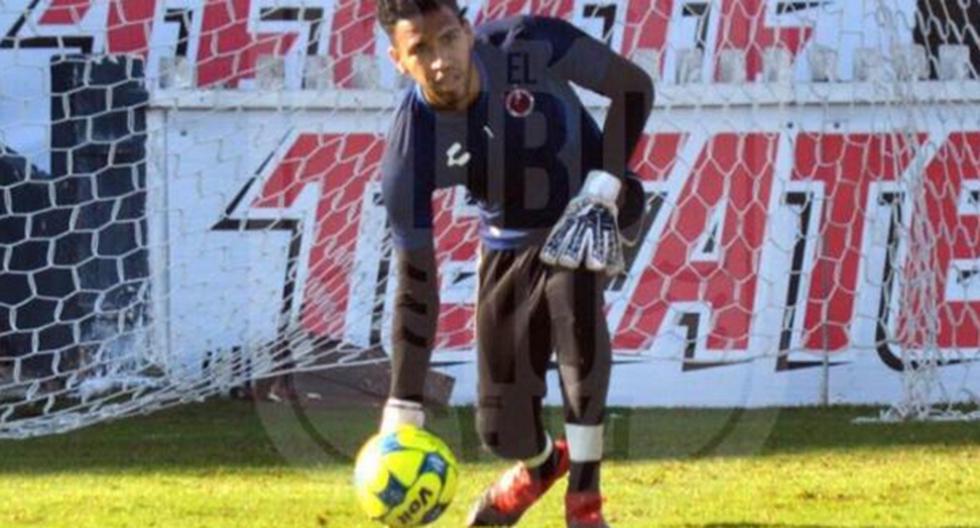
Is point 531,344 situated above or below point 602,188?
below

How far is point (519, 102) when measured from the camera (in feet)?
18.8

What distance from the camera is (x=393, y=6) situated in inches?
216

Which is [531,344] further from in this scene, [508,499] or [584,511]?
[584,511]

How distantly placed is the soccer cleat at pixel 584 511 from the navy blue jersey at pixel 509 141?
2.46 feet

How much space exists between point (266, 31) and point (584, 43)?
3987 mm

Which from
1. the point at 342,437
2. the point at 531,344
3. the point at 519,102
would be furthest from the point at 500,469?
the point at 519,102

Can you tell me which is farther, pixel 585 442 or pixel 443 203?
pixel 443 203

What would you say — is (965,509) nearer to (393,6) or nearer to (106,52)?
(393,6)

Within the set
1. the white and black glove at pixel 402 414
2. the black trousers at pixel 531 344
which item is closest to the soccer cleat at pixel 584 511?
the black trousers at pixel 531 344

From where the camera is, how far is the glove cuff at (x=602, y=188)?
5.74m

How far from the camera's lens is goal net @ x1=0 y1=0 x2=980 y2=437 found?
376 inches

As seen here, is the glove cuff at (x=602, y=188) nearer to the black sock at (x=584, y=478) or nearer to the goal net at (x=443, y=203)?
the black sock at (x=584, y=478)

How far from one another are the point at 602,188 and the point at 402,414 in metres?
0.85

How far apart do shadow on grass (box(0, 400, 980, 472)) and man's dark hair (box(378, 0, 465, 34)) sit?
108 inches
